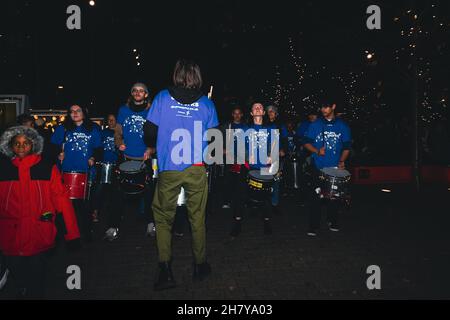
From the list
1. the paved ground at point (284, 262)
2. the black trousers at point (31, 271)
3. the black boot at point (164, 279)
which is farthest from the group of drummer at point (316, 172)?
the black trousers at point (31, 271)

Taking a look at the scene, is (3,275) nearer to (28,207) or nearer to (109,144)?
(28,207)

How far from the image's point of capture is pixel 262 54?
78.7 ft

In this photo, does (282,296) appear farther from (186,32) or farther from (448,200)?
(186,32)

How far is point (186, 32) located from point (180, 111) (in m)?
23.7

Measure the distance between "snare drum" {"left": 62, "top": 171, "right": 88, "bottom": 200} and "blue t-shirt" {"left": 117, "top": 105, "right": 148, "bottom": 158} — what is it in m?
0.83

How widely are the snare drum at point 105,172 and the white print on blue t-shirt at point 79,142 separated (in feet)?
1.32

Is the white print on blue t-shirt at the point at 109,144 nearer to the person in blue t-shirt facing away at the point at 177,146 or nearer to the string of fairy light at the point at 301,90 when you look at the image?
the person in blue t-shirt facing away at the point at 177,146

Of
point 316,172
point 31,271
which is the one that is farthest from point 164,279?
point 316,172

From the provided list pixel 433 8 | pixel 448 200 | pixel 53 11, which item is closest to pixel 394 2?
pixel 433 8

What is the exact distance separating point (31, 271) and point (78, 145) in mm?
2837

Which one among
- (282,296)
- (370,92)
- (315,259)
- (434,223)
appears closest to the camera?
(282,296)

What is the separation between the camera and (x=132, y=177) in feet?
20.6

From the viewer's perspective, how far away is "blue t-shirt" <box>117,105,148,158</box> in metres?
6.57

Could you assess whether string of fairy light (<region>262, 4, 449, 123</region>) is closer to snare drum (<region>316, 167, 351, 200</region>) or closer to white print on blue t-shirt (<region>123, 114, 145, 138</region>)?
snare drum (<region>316, 167, 351, 200</region>)
